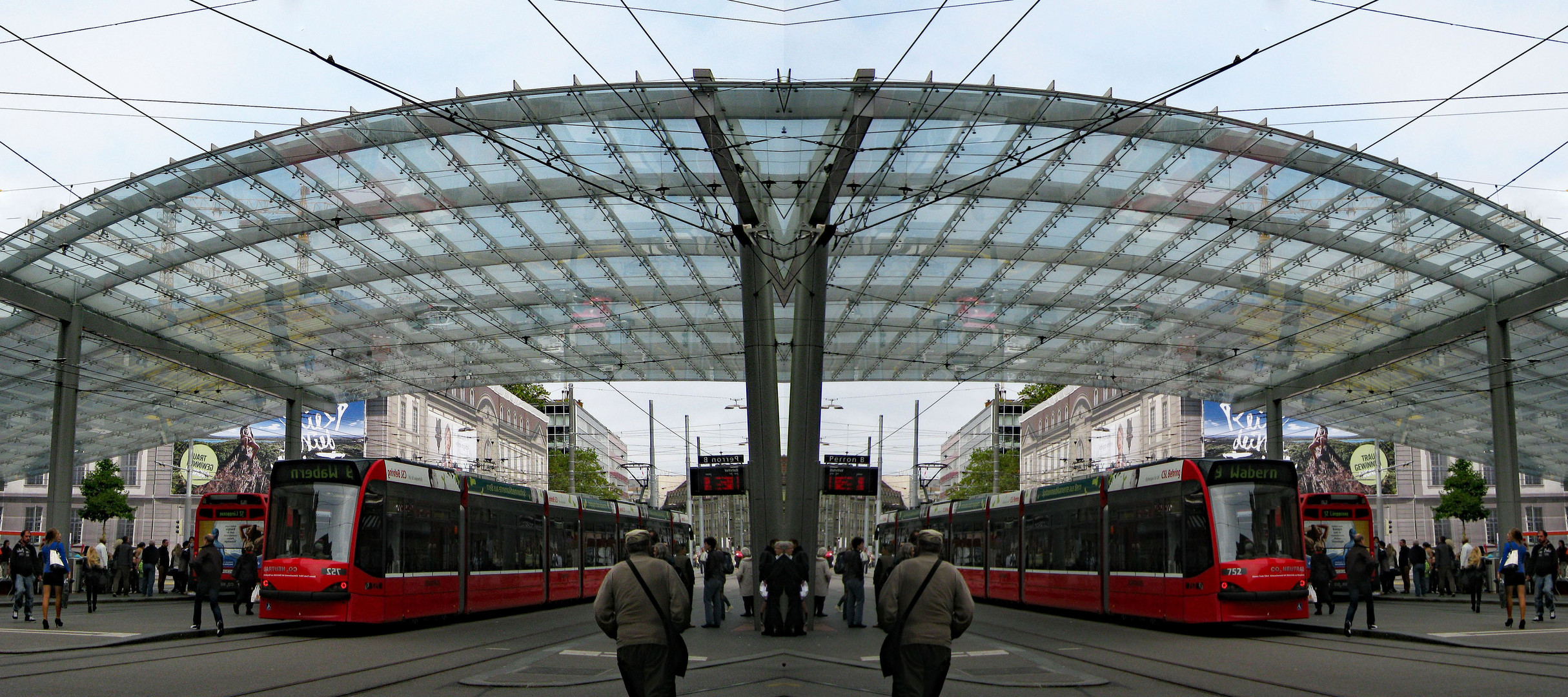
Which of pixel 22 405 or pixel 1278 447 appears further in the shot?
pixel 1278 447

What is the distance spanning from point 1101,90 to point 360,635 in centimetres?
1555

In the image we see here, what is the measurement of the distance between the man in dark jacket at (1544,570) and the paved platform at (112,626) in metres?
20.9

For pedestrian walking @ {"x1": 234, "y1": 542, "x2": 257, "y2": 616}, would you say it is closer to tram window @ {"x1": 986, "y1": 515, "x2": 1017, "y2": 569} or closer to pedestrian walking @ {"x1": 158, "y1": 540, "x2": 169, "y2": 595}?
pedestrian walking @ {"x1": 158, "y1": 540, "x2": 169, "y2": 595}

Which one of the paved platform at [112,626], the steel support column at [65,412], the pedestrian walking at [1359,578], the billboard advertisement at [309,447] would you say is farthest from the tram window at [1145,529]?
the billboard advertisement at [309,447]

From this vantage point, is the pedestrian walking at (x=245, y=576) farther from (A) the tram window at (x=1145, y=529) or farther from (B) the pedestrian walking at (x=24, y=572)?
(A) the tram window at (x=1145, y=529)

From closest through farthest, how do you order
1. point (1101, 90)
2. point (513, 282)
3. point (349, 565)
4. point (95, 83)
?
1. point (95, 83)
2. point (349, 565)
3. point (1101, 90)
4. point (513, 282)

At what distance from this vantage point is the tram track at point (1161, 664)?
11.3 m

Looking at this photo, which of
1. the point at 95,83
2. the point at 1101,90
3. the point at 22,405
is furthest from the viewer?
the point at 22,405

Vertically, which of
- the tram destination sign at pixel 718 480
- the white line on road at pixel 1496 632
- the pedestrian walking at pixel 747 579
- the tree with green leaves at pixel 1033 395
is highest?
the tree with green leaves at pixel 1033 395

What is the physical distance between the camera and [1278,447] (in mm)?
41625

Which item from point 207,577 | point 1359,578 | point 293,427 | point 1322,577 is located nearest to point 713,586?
point 207,577

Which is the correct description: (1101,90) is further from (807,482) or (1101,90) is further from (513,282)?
(513,282)

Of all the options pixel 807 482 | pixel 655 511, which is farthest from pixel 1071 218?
pixel 655 511

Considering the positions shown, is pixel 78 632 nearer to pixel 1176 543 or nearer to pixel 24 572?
pixel 24 572
